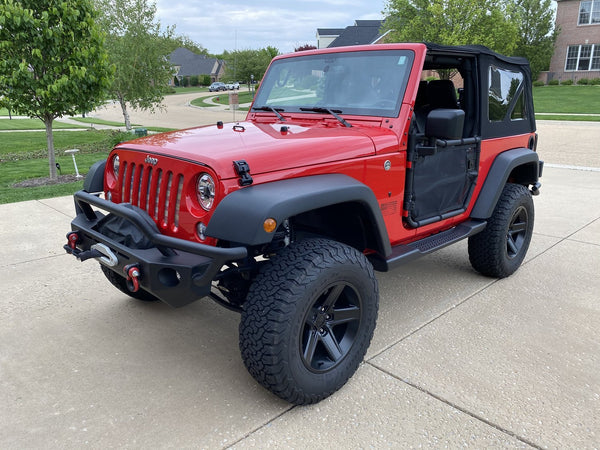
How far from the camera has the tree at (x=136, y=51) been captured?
1598 centimetres

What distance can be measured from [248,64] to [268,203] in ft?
166

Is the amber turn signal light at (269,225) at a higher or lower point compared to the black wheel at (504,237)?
higher

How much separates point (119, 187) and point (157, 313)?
1.12 m

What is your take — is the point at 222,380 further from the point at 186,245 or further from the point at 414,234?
the point at 414,234

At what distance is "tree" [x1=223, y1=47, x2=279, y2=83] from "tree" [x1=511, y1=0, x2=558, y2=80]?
887 inches

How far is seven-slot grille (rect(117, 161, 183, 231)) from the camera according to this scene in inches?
98.1

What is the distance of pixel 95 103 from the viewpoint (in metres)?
8.94

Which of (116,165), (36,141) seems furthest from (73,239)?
(36,141)

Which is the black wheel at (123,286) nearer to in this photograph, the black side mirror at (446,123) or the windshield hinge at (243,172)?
the windshield hinge at (243,172)

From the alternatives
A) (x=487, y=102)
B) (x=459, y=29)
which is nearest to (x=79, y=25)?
(x=487, y=102)

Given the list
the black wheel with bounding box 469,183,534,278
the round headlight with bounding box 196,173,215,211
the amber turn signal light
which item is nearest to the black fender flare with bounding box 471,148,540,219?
the black wheel with bounding box 469,183,534,278

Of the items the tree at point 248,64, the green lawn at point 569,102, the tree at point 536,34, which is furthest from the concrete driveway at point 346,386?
the tree at point 248,64

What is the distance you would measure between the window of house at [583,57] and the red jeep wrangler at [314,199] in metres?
42.6

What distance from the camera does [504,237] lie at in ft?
13.1
